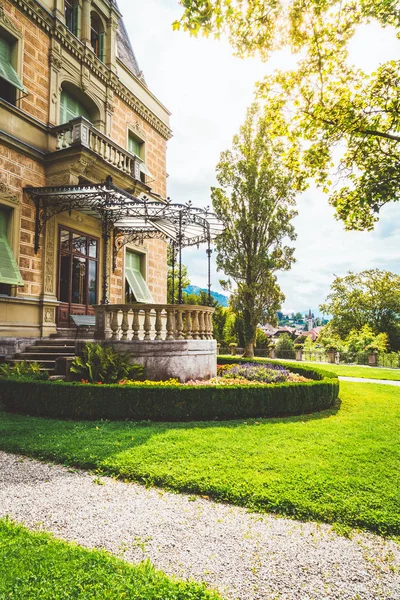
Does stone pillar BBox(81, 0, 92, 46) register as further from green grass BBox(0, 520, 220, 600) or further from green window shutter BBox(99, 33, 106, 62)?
green grass BBox(0, 520, 220, 600)

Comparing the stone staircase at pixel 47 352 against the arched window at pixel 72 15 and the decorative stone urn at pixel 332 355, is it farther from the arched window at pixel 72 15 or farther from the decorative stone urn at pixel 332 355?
the decorative stone urn at pixel 332 355

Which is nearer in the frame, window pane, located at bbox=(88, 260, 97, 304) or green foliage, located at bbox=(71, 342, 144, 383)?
green foliage, located at bbox=(71, 342, 144, 383)

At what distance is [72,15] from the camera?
43.0ft

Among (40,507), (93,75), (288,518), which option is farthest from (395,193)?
(93,75)

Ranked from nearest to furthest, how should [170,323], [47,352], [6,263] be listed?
[170,323] < [6,263] < [47,352]

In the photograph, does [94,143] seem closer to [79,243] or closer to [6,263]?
[79,243]

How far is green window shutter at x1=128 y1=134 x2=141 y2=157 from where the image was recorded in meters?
16.3

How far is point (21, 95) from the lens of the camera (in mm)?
10609

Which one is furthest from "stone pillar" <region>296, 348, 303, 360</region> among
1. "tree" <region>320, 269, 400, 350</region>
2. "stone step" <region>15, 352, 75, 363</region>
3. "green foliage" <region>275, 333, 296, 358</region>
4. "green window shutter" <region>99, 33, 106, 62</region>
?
"green window shutter" <region>99, 33, 106, 62</region>

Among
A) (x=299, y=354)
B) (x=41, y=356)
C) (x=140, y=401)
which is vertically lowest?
(x=299, y=354)

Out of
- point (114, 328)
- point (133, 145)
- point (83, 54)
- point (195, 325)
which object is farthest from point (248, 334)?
point (83, 54)

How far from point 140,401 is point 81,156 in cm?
760

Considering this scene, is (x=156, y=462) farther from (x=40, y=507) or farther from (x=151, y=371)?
(x=151, y=371)

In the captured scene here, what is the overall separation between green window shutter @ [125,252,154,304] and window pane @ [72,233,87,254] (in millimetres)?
2666
